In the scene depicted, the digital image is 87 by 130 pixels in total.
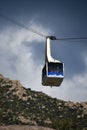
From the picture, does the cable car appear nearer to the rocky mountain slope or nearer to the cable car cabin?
the cable car cabin

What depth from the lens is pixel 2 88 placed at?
147750mm

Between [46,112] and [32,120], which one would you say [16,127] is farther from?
[46,112]

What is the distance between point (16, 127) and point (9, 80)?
115 meters

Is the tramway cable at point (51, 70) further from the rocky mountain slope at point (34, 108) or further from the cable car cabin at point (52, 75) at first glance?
the rocky mountain slope at point (34, 108)

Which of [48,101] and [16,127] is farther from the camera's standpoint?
[48,101]

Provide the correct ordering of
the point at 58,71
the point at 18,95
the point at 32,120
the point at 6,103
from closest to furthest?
the point at 58,71 → the point at 32,120 → the point at 6,103 → the point at 18,95

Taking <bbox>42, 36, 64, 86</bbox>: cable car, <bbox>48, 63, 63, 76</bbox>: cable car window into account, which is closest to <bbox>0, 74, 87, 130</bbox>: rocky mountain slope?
<bbox>48, 63, 63, 76</bbox>: cable car window

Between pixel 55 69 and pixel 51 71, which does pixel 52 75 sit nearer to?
pixel 51 71

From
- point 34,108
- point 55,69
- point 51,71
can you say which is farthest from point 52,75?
point 34,108

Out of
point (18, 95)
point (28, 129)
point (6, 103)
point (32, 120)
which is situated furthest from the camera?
point (18, 95)

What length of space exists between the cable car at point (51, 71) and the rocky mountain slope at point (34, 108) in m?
82.7

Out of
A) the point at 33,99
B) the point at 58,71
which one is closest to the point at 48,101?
the point at 33,99

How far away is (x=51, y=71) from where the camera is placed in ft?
94.9

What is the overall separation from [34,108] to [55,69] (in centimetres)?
11219
